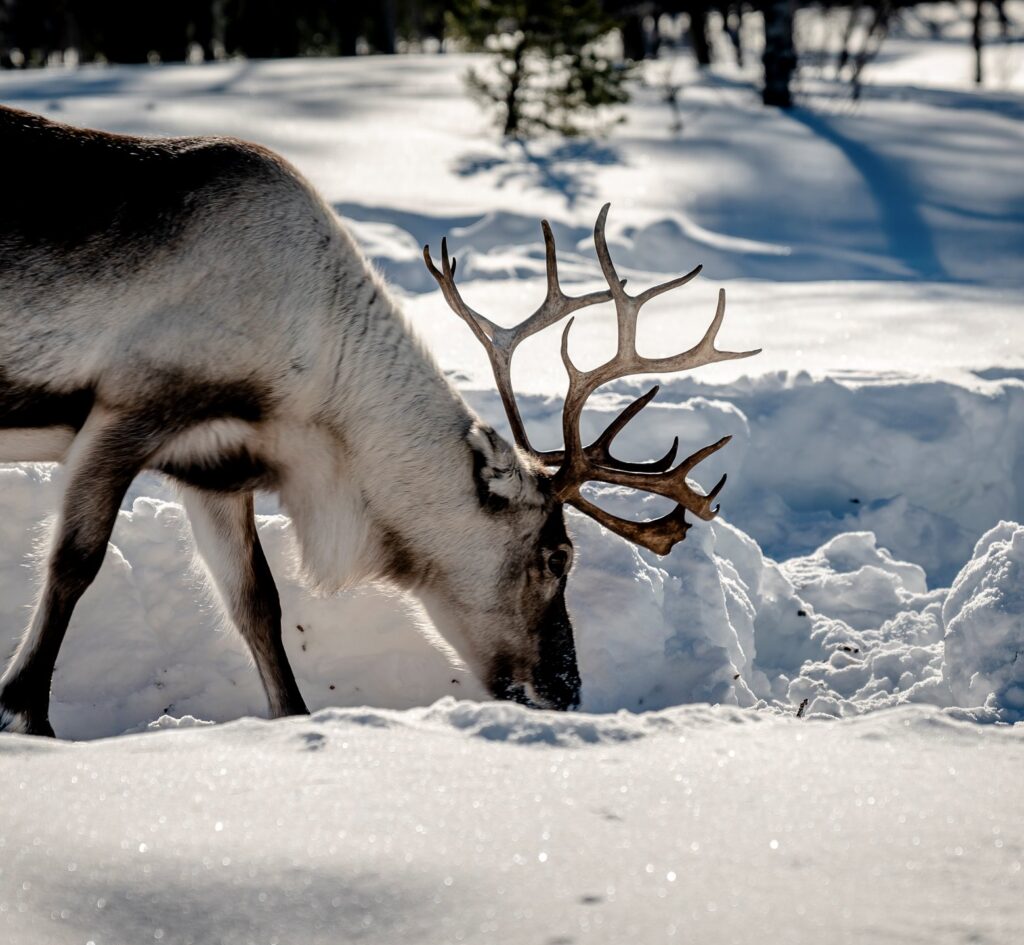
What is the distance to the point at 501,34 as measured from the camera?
433 inches

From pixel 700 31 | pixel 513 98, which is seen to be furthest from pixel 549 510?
pixel 700 31

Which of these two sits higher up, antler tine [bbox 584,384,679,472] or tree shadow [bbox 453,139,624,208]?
tree shadow [bbox 453,139,624,208]

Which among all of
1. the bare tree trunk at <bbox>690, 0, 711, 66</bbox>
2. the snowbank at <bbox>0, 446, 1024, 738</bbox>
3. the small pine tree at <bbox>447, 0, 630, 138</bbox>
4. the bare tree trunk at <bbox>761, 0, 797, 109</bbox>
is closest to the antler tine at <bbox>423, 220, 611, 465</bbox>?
the snowbank at <bbox>0, 446, 1024, 738</bbox>

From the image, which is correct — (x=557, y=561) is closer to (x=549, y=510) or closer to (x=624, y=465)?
(x=549, y=510)

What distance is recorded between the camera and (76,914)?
1.64 m

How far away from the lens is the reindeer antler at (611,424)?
3.62 metres

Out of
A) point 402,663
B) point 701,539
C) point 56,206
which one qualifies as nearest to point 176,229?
point 56,206

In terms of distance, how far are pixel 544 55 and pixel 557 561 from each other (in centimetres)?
778

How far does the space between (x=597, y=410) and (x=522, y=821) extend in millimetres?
3028

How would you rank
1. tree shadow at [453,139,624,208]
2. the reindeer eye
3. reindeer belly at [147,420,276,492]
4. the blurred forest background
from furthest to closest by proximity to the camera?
the blurred forest background < tree shadow at [453,139,624,208] < the reindeer eye < reindeer belly at [147,420,276,492]

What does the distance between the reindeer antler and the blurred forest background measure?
703 centimetres

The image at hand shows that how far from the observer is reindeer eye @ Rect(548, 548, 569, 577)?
3576mm

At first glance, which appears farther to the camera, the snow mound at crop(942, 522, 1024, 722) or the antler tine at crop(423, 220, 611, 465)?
the antler tine at crop(423, 220, 611, 465)

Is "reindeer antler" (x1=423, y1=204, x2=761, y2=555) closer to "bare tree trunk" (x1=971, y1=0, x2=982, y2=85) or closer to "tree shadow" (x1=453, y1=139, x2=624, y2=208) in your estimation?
"tree shadow" (x1=453, y1=139, x2=624, y2=208)
